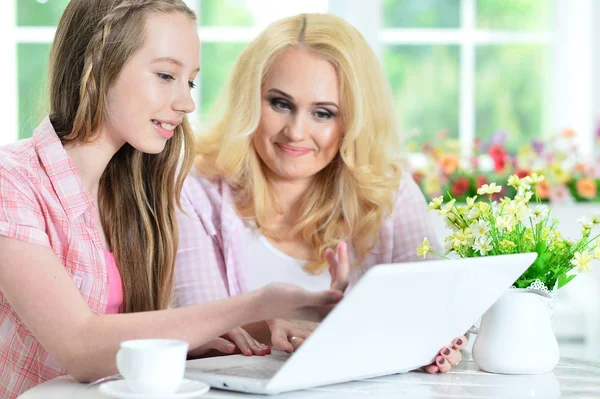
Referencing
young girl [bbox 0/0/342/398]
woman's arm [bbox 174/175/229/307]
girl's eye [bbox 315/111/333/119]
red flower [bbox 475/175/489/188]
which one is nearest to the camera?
young girl [bbox 0/0/342/398]

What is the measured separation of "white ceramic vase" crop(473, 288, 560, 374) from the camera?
1.42m

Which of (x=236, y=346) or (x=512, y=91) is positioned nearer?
(x=236, y=346)

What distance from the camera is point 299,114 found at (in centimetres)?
206

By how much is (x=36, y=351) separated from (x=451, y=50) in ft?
9.95

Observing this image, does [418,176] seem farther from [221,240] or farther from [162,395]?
[162,395]

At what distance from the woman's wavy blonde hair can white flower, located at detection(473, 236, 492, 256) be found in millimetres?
695

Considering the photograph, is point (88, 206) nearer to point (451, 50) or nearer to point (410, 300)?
point (410, 300)

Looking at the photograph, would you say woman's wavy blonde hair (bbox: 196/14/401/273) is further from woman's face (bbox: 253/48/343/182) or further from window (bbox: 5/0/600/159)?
window (bbox: 5/0/600/159)

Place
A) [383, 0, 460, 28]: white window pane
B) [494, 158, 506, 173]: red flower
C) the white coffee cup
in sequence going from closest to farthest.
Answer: the white coffee cup → [494, 158, 506, 173]: red flower → [383, 0, 460, 28]: white window pane

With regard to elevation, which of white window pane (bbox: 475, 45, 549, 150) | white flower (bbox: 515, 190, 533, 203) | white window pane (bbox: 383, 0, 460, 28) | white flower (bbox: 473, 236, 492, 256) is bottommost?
white flower (bbox: 473, 236, 492, 256)

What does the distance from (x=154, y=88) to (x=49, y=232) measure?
12.8 inches

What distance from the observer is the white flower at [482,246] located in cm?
144

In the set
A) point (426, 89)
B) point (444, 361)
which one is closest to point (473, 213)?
point (444, 361)

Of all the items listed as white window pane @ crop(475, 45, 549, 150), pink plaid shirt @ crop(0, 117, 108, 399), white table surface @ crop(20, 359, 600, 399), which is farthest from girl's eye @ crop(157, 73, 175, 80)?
white window pane @ crop(475, 45, 549, 150)
